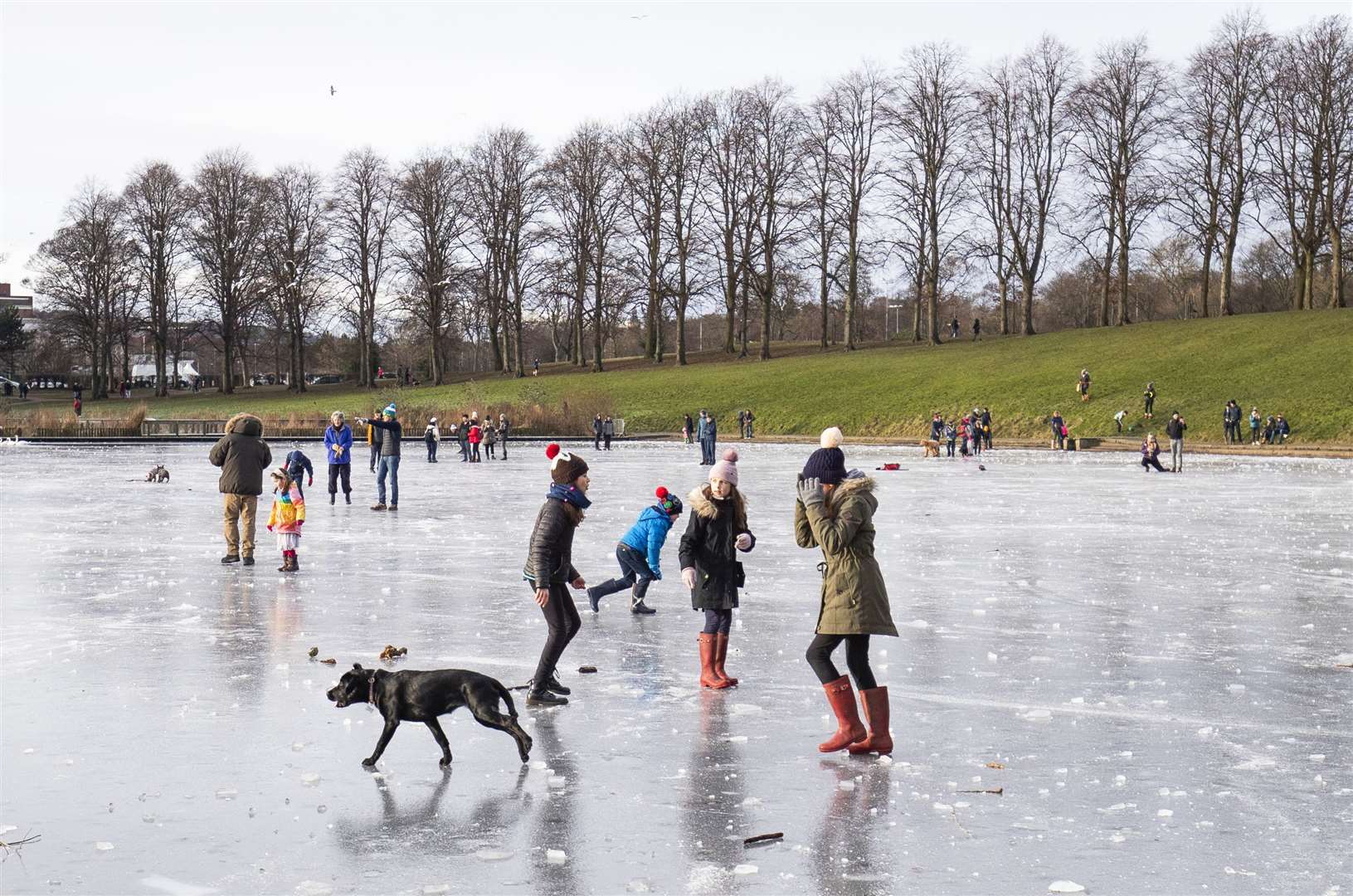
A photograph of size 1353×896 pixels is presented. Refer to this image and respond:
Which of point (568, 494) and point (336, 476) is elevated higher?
point (568, 494)

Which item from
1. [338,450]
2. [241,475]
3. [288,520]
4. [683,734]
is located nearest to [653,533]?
[683,734]

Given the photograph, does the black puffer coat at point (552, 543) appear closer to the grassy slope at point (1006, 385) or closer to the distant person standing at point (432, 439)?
the distant person standing at point (432, 439)

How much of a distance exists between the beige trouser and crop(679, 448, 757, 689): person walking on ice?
25.2 ft

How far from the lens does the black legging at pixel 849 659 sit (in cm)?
722

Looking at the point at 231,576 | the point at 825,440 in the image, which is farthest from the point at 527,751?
the point at 231,576

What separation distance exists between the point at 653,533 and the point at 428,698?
4745mm

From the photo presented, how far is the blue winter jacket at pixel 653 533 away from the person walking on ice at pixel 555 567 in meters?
2.89

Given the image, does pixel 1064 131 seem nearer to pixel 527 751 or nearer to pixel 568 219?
pixel 568 219

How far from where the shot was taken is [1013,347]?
69.4 meters

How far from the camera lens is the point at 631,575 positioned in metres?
11.8

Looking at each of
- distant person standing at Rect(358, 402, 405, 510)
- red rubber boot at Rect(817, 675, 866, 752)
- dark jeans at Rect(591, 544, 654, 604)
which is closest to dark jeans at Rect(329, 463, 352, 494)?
distant person standing at Rect(358, 402, 405, 510)

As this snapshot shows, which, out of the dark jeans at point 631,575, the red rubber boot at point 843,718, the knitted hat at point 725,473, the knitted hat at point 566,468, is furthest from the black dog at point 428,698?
the dark jeans at point 631,575

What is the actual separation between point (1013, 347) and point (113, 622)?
6249cm

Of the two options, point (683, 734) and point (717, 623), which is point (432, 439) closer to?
point (717, 623)
